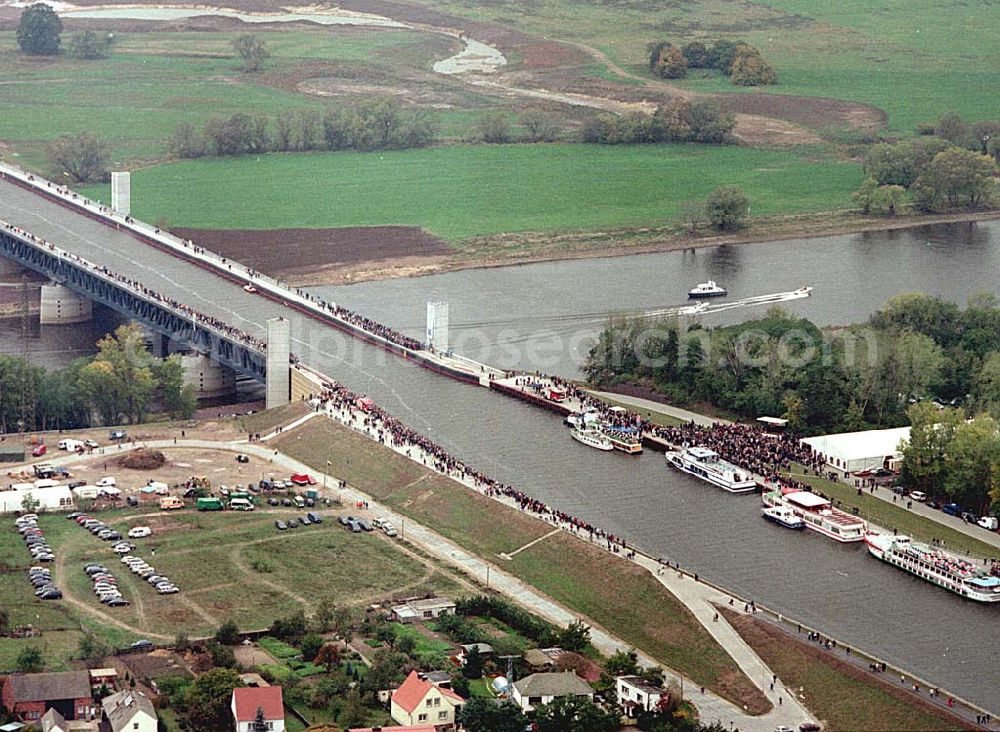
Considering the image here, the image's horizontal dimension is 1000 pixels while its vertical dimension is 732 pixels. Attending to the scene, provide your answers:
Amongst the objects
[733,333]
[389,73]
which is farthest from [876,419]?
[389,73]

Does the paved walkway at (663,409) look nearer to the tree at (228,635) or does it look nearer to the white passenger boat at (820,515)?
the white passenger boat at (820,515)

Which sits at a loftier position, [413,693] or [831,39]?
[831,39]

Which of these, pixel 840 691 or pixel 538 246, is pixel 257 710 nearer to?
pixel 840 691

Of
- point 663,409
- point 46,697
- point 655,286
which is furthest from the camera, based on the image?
point 655,286

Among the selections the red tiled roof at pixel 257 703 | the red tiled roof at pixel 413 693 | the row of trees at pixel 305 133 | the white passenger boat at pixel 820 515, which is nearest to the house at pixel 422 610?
the red tiled roof at pixel 413 693

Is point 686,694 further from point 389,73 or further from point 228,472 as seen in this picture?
point 389,73

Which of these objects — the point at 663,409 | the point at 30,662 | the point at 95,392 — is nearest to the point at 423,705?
the point at 30,662

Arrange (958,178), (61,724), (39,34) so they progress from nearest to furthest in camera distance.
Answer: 1. (61,724)
2. (958,178)
3. (39,34)
